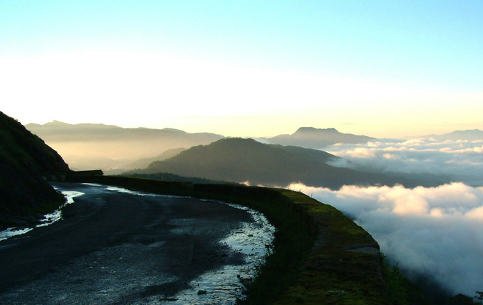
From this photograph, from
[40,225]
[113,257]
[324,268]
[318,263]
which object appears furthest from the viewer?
[40,225]

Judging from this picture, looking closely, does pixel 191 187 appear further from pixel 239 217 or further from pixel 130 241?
pixel 130 241

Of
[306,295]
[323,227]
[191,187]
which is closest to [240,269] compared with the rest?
[323,227]

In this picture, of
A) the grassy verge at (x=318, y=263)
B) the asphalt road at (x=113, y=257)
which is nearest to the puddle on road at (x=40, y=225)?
the asphalt road at (x=113, y=257)

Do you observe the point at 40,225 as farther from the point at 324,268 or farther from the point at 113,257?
the point at 324,268

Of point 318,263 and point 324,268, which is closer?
point 324,268

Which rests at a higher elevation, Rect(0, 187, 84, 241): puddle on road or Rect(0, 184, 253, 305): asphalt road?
Rect(0, 184, 253, 305): asphalt road

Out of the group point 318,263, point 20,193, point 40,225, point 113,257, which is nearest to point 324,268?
point 318,263

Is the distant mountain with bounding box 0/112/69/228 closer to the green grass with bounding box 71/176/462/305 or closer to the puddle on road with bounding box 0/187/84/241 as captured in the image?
the puddle on road with bounding box 0/187/84/241

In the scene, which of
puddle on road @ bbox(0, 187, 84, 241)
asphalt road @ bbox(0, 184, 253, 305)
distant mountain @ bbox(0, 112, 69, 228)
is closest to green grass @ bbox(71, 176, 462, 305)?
asphalt road @ bbox(0, 184, 253, 305)

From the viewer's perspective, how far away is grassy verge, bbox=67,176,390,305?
24.6ft

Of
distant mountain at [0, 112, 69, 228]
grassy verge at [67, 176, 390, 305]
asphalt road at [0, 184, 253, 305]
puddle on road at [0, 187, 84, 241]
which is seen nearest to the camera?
grassy verge at [67, 176, 390, 305]

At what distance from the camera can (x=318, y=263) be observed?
9.59m

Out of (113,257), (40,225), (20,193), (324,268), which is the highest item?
(324,268)

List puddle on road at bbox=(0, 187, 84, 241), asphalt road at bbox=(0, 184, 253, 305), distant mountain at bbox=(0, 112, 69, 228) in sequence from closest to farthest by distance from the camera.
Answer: asphalt road at bbox=(0, 184, 253, 305), puddle on road at bbox=(0, 187, 84, 241), distant mountain at bbox=(0, 112, 69, 228)
